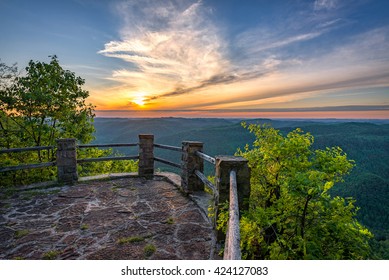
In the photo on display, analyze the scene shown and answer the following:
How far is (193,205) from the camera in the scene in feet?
15.7

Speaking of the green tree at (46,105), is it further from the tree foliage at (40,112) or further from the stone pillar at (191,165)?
the stone pillar at (191,165)

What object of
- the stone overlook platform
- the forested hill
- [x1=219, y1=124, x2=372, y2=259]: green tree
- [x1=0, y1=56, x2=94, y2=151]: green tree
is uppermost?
[x1=0, y1=56, x2=94, y2=151]: green tree

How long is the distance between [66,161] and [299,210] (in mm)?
6212

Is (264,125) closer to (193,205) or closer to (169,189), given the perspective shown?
(193,205)

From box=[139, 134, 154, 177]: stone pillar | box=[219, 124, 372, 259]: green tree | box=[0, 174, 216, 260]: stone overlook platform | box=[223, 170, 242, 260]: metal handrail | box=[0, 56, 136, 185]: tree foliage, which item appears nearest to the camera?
box=[223, 170, 242, 260]: metal handrail

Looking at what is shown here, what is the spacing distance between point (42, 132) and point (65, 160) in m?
4.98

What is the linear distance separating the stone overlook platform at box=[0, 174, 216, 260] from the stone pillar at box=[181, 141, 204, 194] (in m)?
0.35

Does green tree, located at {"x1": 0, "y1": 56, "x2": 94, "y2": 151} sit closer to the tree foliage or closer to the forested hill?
the tree foliage

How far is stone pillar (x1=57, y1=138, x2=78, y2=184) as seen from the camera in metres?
6.06

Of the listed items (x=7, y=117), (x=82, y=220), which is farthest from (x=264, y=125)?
(x=7, y=117)

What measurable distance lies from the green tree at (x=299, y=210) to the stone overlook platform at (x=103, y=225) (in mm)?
1005

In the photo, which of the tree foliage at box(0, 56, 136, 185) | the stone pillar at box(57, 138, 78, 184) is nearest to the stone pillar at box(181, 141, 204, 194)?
the stone pillar at box(57, 138, 78, 184)

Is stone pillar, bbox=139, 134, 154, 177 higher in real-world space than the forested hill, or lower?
higher

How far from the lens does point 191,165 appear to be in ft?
16.9
